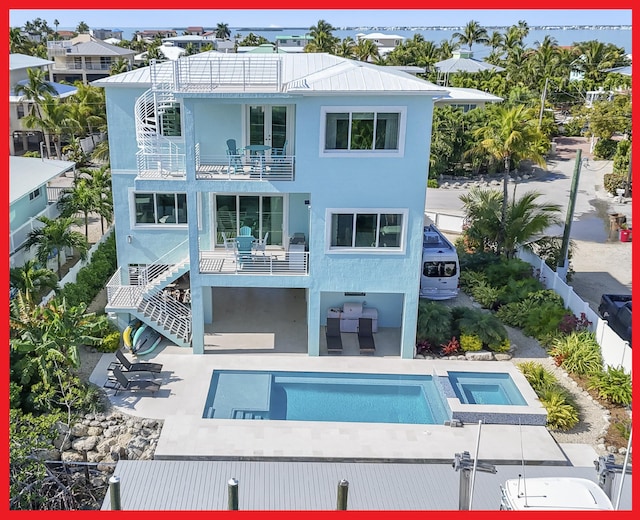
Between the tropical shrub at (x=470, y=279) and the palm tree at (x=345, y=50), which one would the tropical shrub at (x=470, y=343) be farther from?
the palm tree at (x=345, y=50)

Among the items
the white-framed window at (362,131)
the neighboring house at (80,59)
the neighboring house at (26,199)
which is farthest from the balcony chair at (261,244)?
the neighboring house at (80,59)

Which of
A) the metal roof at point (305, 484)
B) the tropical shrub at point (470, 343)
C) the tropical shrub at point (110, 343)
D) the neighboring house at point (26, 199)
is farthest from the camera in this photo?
the neighboring house at point (26, 199)

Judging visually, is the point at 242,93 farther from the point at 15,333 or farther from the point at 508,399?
the point at 508,399

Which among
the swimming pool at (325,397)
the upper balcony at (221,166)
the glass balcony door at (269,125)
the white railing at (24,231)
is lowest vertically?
the swimming pool at (325,397)

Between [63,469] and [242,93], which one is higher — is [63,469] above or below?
below

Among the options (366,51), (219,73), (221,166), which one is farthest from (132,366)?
(366,51)

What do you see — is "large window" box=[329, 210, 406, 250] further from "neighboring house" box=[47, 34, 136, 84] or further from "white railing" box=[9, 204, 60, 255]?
"neighboring house" box=[47, 34, 136, 84]

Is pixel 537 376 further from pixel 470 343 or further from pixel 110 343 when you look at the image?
pixel 110 343

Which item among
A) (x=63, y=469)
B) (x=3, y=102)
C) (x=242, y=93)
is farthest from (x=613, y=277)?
(x=3, y=102)
